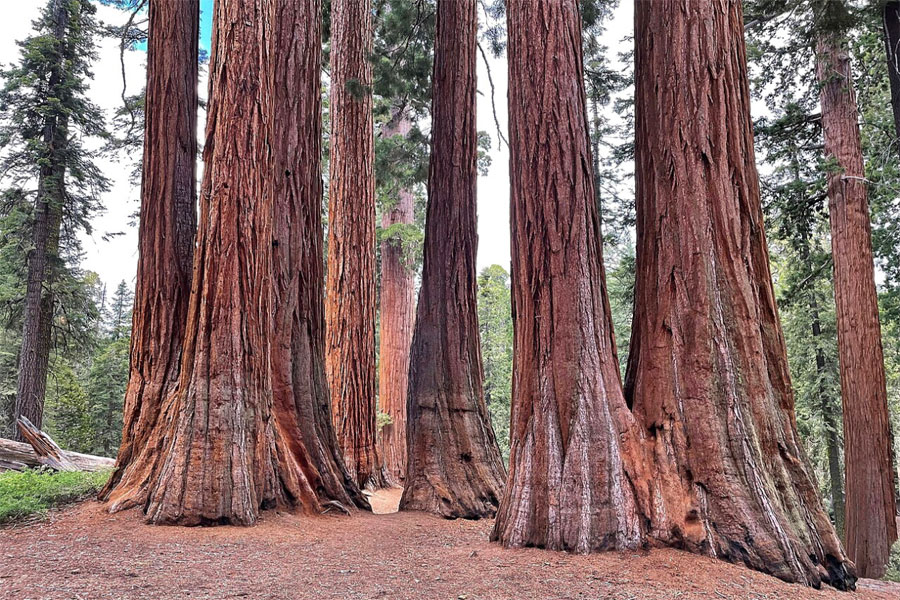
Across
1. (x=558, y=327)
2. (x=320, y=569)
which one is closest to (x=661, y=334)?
(x=558, y=327)

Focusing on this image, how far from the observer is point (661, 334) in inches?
179

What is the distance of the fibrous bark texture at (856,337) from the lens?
8.84 meters

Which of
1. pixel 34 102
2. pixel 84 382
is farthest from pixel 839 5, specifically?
pixel 84 382

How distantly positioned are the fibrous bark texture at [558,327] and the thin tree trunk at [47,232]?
13.5m

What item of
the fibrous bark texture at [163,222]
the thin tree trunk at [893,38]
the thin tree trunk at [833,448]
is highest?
the thin tree trunk at [893,38]

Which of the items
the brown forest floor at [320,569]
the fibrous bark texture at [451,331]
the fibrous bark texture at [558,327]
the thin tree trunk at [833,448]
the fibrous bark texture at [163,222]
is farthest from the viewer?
the thin tree trunk at [833,448]

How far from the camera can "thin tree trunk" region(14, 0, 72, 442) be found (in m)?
14.2

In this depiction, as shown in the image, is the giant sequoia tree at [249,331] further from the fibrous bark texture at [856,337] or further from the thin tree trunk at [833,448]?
the thin tree trunk at [833,448]

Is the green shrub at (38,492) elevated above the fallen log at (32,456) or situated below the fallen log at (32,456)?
below

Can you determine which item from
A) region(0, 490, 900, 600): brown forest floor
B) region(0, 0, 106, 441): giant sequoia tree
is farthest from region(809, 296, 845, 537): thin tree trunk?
region(0, 0, 106, 441): giant sequoia tree

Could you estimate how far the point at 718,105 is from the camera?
4711 mm

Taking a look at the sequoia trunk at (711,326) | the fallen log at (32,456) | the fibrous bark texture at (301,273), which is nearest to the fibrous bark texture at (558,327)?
the sequoia trunk at (711,326)

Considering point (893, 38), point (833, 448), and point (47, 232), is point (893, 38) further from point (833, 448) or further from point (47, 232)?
point (47, 232)

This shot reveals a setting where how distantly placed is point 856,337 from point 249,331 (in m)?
8.66
